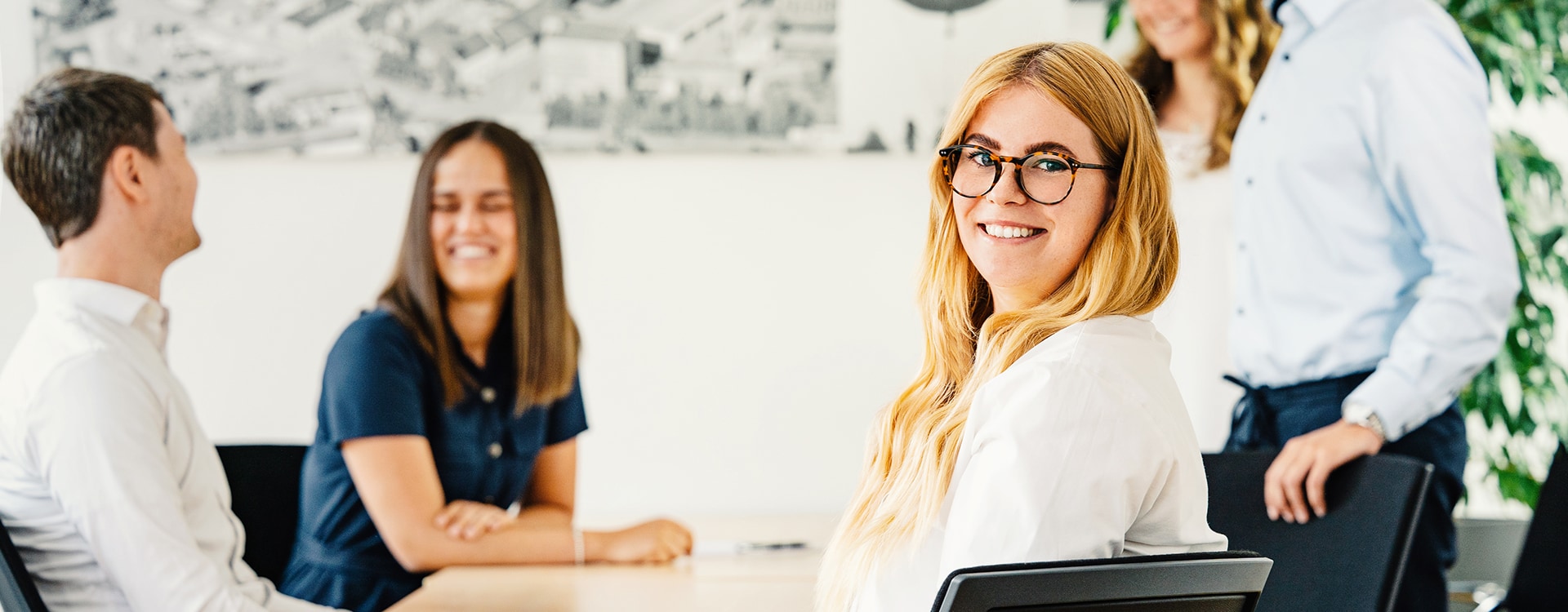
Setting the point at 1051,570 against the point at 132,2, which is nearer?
the point at 1051,570

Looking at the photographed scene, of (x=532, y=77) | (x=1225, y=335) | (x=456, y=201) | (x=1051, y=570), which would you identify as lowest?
(x=1225, y=335)

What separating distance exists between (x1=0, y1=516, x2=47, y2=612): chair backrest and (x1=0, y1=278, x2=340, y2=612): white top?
0.14 metres

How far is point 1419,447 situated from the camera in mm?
→ 2092

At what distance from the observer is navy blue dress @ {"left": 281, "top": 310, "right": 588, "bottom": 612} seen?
2363mm

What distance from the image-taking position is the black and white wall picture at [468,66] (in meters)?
3.39

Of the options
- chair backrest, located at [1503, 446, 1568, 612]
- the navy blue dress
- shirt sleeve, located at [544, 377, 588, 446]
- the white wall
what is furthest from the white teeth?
chair backrest, located at [1503, 446, 1568, 612]

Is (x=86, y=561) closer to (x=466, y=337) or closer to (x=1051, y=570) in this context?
(x=466, y=337)

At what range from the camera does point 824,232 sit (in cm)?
362

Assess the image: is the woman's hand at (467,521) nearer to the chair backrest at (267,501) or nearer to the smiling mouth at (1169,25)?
the chair backrest at (267,501)

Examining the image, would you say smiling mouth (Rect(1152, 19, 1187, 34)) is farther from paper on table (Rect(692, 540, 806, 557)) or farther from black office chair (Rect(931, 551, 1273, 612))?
black office chair (Rect(931, 551, 1273, 612))

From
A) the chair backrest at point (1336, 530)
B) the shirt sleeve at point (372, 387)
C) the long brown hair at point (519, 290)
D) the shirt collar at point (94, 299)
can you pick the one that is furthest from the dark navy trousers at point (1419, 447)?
the shirt collar at point (94, 299)

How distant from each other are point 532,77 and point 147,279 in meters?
1.67

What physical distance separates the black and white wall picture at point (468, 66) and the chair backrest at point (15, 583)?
2059mm

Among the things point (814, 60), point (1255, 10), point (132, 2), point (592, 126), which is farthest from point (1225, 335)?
point (132, 2)
